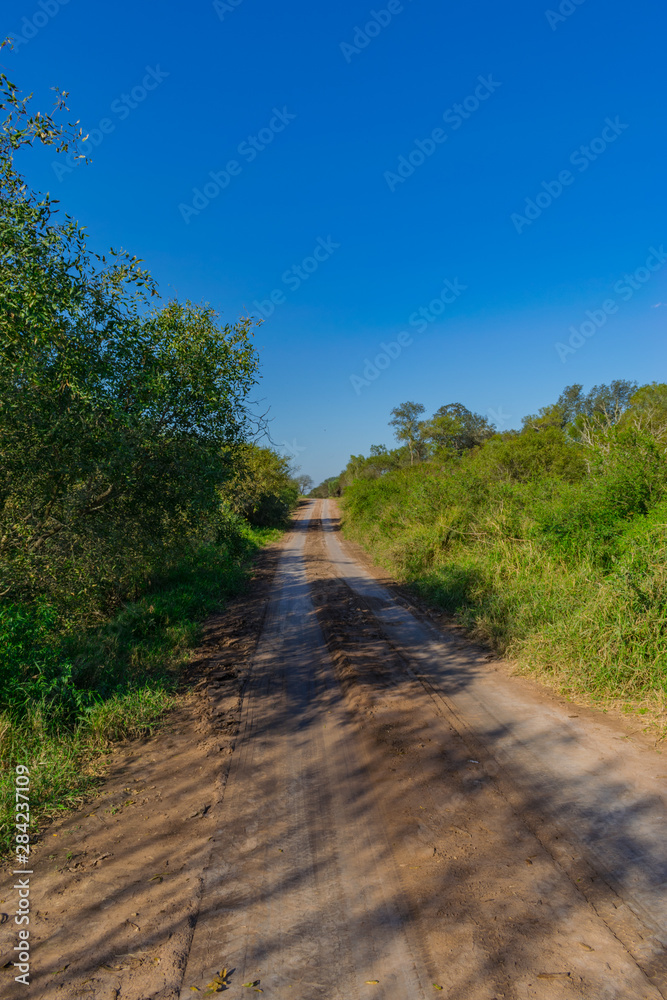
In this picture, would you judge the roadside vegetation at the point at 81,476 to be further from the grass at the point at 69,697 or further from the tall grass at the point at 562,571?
the tall grass at the point at 562,571

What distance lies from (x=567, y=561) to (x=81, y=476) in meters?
7.28

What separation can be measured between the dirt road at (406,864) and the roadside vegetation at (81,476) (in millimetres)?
1169

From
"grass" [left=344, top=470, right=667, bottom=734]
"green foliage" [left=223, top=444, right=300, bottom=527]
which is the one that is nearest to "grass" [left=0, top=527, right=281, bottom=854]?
"grass" [left=344, top=470, right=667, bottom=734]

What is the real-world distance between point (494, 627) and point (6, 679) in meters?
6.30

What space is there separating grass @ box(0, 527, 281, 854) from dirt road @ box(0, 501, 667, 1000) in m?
0.69

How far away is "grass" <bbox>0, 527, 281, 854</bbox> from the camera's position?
4.32 meters

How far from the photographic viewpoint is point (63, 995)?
96.1 inches

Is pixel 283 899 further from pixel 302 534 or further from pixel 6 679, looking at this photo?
pixel 302 534

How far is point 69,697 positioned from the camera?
5457 millimetres

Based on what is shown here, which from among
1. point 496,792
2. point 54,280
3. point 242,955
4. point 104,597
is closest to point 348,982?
point 242,955

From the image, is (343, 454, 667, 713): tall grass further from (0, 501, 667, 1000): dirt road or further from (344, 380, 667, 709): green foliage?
(0, 501, 667, 1000): dirt road

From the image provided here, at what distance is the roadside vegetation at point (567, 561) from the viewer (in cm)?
587

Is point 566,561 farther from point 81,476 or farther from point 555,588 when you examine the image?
point 81,476

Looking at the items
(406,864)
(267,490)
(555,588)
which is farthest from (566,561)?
(267,490)
